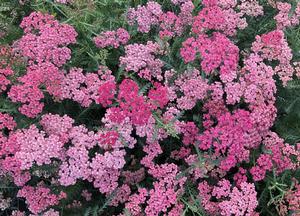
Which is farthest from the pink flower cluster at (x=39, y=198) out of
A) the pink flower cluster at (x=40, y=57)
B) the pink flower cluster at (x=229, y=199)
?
the pink flower cluster at (x=229, y=199)

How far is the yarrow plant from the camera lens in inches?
169

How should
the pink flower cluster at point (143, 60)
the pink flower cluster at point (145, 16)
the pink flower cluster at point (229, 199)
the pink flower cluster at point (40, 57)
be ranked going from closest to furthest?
the pink flower cluster at point (40, 57), the pink flower cluster at point (229, 199), the pink flower cluster at point (143, 60), the pink flower cluster at point (145, 16)

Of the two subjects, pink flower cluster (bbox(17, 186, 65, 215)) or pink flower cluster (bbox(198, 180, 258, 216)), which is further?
pink flower cluster (bbox(198, 180, 258, 216))

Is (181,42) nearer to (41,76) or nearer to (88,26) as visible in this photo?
(88,26)

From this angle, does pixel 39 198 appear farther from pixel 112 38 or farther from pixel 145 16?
pixel 145 16

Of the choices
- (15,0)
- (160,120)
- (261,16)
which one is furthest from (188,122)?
(15,0)

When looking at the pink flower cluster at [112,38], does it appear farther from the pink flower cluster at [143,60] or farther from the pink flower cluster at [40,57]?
the pink flower cluster at [40,57]

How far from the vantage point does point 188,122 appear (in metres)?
4.68

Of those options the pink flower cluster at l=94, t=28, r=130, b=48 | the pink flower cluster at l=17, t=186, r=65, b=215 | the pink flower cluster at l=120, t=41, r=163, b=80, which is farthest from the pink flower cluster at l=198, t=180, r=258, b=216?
the pink flower cluster at l=94, t=28, r=130, b=48

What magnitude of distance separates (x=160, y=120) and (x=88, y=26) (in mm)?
1327

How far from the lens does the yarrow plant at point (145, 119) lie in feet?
14.1

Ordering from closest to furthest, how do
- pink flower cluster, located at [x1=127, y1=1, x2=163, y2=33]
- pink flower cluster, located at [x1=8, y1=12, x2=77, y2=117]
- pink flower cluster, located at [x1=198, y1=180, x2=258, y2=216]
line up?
1. pink flower cluster, located at [x1=8, y1=12, x2=77, y2=117]
2. pink flower cluster, located at [x1=198, y1=180, x2=258, y2=216]
3. pink flower cluster, located at [x1=127, y1=1, x2=163, y2=33]

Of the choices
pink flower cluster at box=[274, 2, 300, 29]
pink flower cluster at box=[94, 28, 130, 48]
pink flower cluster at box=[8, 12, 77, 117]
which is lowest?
pink flower cluster at box=[8, 12, 77, 117]

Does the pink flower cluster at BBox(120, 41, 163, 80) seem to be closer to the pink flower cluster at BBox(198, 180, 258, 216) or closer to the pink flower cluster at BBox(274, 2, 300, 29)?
the pink flower cluster at BBox(198, 180, 258, 216)
